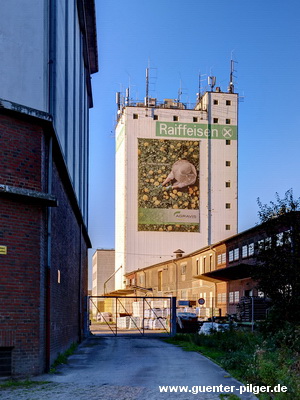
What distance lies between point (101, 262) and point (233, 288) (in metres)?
59.8

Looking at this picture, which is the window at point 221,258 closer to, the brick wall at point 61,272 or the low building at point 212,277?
the low building at point 212,277

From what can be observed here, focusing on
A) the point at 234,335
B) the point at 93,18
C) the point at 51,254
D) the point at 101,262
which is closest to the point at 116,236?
the point at 101,262

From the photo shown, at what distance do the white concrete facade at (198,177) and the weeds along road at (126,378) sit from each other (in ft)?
189

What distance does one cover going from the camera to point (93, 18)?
33.8 m

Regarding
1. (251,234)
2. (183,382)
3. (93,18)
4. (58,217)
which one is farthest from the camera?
(251,234)

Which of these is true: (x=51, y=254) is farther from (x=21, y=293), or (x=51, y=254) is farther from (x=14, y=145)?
(x=14, y=145)

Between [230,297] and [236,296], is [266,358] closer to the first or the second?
[236,296]

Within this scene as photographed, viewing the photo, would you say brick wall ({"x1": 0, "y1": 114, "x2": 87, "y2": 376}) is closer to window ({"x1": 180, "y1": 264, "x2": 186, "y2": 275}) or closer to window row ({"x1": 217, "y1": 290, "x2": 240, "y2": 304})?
window row ({"x1": 217, "y1": 290, "x2": 240, "y2": 304})

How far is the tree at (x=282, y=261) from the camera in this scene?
680 inches

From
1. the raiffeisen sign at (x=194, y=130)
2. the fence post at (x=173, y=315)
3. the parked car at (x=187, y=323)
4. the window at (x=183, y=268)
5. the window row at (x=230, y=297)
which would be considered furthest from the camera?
the raiffeisen sign at (x=194, y=130)

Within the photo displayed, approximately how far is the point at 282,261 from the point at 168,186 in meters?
60.6

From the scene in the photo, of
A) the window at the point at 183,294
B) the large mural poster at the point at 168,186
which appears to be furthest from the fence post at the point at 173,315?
the large mural poster at the point at 168,186

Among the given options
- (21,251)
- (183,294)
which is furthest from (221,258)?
(21,251)

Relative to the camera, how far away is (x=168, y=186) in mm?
78000
